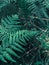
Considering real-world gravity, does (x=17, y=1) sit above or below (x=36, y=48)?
above

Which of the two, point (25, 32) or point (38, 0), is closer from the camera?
point (25, 32)

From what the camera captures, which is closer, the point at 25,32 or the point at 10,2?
the point at 25,32

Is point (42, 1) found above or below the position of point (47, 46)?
above

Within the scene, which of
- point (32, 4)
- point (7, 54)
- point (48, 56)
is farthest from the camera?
point (32, 4)

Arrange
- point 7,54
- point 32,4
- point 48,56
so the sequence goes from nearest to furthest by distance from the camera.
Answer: point 7,54, point 48,56, point 32,4

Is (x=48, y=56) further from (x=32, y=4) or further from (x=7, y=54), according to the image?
(x=32, y=4)

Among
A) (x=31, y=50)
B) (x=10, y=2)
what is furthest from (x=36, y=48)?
(x=10, y=2)

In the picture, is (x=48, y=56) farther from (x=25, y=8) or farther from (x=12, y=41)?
(x=25, y=8)

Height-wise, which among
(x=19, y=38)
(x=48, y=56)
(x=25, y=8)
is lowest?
(x=48, y=56)

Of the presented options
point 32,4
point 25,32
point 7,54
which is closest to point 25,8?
point 32,4
